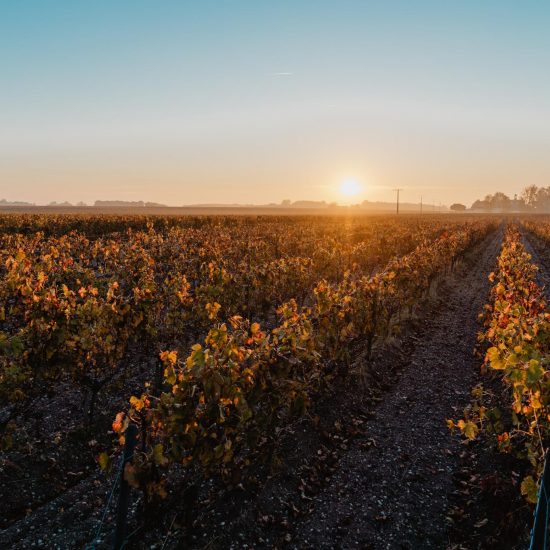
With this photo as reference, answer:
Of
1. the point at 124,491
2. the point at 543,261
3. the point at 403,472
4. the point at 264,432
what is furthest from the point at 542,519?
the point at 543,261

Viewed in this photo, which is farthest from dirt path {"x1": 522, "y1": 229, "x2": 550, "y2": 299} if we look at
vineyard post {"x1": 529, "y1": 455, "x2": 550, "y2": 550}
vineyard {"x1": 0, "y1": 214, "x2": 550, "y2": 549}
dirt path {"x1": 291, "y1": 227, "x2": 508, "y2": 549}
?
vineyard post {"x1": 529, "y1": 455, "x2": 550, "y2": 550}

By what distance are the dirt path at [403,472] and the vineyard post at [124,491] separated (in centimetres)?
215

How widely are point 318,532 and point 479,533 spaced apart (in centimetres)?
197

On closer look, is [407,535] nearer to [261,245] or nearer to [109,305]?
[109,305]

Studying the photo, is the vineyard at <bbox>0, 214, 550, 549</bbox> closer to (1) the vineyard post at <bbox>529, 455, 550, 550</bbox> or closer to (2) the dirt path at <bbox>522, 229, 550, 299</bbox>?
(1) the vineyard post at <bbox>529, 455, 550, 550</bbox>

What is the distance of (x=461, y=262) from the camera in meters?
27.0

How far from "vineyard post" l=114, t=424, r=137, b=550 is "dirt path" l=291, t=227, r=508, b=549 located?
2.15 metres

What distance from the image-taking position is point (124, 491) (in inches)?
146

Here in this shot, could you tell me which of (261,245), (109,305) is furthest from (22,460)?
(261,245)

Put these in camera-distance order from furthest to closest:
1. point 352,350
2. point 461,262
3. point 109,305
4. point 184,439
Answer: point 461,262 → point 352,350 → point 109,305 → point 184,439

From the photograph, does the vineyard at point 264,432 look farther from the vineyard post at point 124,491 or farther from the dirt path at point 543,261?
the dirt path at point 543,261

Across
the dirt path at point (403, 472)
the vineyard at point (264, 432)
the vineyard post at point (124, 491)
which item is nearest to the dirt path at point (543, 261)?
the dirt path at point (403, 472)

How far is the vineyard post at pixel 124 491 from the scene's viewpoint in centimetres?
357

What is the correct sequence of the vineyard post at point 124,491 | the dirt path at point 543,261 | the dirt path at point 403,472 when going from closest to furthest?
the vineyard post at point 124,491 → the dirt path at point 403,472 → the dirt path at point 543,261
